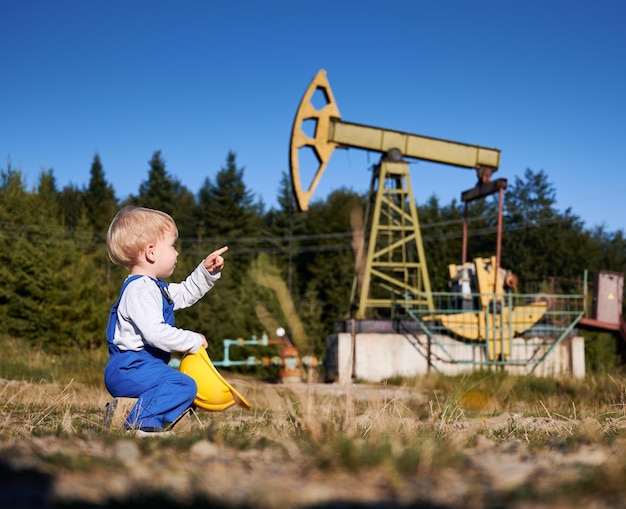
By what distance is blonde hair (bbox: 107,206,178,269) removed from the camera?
3.24 m

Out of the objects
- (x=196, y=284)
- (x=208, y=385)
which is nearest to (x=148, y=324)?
(x=208, y=385)

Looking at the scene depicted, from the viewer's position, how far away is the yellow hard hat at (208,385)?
307cm

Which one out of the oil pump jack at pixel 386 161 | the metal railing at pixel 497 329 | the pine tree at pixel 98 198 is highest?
the pine tree at pixel 98 198

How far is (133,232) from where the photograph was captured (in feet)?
10.6

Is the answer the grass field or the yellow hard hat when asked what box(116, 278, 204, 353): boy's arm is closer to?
the yellow hard hat

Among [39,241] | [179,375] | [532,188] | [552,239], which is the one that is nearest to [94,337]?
[39,241]

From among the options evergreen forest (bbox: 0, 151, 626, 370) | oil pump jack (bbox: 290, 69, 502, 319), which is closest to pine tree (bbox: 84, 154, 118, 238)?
evergreen forest (bbox: 0, 151, 626, 370)

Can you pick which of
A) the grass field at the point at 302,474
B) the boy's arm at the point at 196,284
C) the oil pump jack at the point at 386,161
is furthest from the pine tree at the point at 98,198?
the grass field at the point at 302,474

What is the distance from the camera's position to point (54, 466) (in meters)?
1.40

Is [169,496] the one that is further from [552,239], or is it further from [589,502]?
[552,239]

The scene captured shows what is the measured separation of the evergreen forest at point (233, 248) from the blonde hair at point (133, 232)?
1753 centimetres

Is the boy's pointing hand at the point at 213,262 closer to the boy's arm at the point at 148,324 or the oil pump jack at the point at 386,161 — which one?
the boy's arm at the point at 148,324

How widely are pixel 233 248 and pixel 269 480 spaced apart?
35.5 m

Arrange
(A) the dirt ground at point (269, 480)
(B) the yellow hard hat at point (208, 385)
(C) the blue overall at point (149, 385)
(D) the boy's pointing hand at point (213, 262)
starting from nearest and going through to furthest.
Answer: (A) the dirt ground at point (269, 480) < (C) the blue overall at point (149, 385) < (B) the yellow hard hat at point (208, 385) < (D) the boy's pointing hand at point (213, 262)
